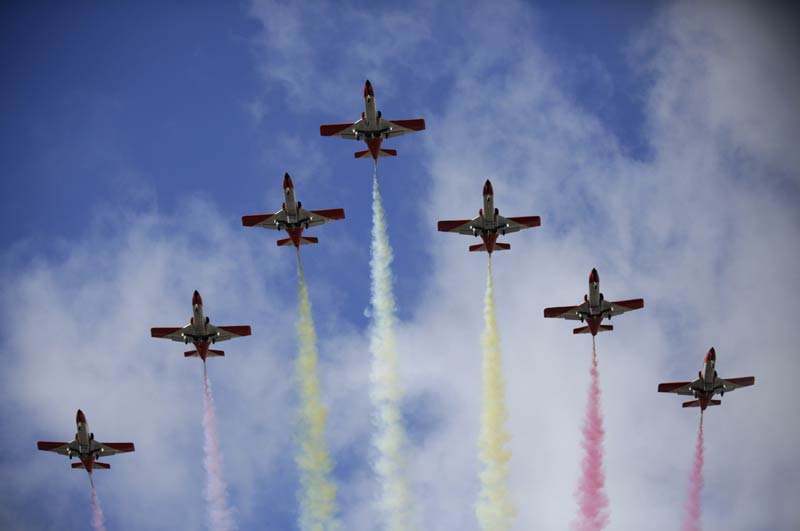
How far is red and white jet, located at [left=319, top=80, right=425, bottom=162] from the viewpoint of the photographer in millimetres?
106562

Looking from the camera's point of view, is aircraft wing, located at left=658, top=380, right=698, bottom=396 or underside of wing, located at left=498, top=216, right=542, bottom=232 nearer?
underside of wing, located at left=498, top=216, right=542, bottom=232

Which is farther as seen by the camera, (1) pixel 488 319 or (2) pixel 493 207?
(1) pixel 488 319

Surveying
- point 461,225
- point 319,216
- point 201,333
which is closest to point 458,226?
point 461,225

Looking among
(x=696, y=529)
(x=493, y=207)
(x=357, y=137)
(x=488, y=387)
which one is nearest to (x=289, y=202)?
(x=357, y=137)

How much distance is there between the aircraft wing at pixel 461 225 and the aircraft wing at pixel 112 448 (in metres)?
33.6

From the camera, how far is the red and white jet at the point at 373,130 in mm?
106562

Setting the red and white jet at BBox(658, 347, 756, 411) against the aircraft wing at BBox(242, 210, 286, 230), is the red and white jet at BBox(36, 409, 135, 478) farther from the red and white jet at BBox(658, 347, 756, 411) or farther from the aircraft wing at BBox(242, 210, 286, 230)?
the red and white jet at BBox(658, 347, 756, 411)

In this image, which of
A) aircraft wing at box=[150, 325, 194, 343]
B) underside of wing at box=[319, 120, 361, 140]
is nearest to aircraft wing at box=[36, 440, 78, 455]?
aircraft wing at box=[150, 325, 194, 343]

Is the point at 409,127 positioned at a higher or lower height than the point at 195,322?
higher

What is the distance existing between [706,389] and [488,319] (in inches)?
771

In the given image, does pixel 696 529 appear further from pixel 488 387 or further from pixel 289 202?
pixel 289 202

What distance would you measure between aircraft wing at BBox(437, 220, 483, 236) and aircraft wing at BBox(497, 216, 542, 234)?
1746 millimetres

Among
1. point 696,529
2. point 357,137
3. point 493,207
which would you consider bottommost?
point 696,529

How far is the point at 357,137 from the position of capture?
107562 mm
